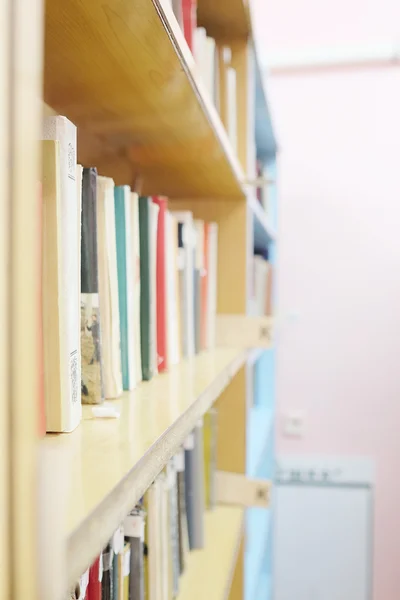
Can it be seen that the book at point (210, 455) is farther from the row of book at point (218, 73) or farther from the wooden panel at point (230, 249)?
the row of book at point (218, 73)

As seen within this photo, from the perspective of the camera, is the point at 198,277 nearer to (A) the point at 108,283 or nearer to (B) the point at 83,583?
(A) the point at 108,283

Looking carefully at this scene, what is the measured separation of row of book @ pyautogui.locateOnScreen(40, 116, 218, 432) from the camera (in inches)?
22.6

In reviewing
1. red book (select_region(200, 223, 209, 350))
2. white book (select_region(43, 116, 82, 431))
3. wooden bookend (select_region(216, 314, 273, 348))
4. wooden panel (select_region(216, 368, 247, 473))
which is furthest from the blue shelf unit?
white book (select_region(43, 116, 82, 431))

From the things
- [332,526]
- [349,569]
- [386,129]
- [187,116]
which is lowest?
[349,569]

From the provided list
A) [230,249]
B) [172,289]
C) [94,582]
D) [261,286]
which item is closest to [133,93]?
[172,289]

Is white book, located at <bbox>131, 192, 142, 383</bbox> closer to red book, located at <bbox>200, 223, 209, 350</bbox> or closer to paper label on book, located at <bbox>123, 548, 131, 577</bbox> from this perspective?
paper label on book, located at <bbox>123, 548, 131, 577</bbox>

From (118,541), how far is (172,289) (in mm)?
430

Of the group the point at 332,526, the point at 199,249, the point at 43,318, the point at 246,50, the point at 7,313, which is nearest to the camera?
the point at 7,313

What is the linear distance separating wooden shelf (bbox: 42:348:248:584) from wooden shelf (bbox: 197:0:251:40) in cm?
80

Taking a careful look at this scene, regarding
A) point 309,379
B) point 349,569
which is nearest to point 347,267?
point 309,379

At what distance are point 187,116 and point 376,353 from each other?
2.08 m

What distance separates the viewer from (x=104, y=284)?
0.77m

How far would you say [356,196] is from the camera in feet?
9.04

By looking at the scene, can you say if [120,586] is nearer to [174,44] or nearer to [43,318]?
[43,318]
